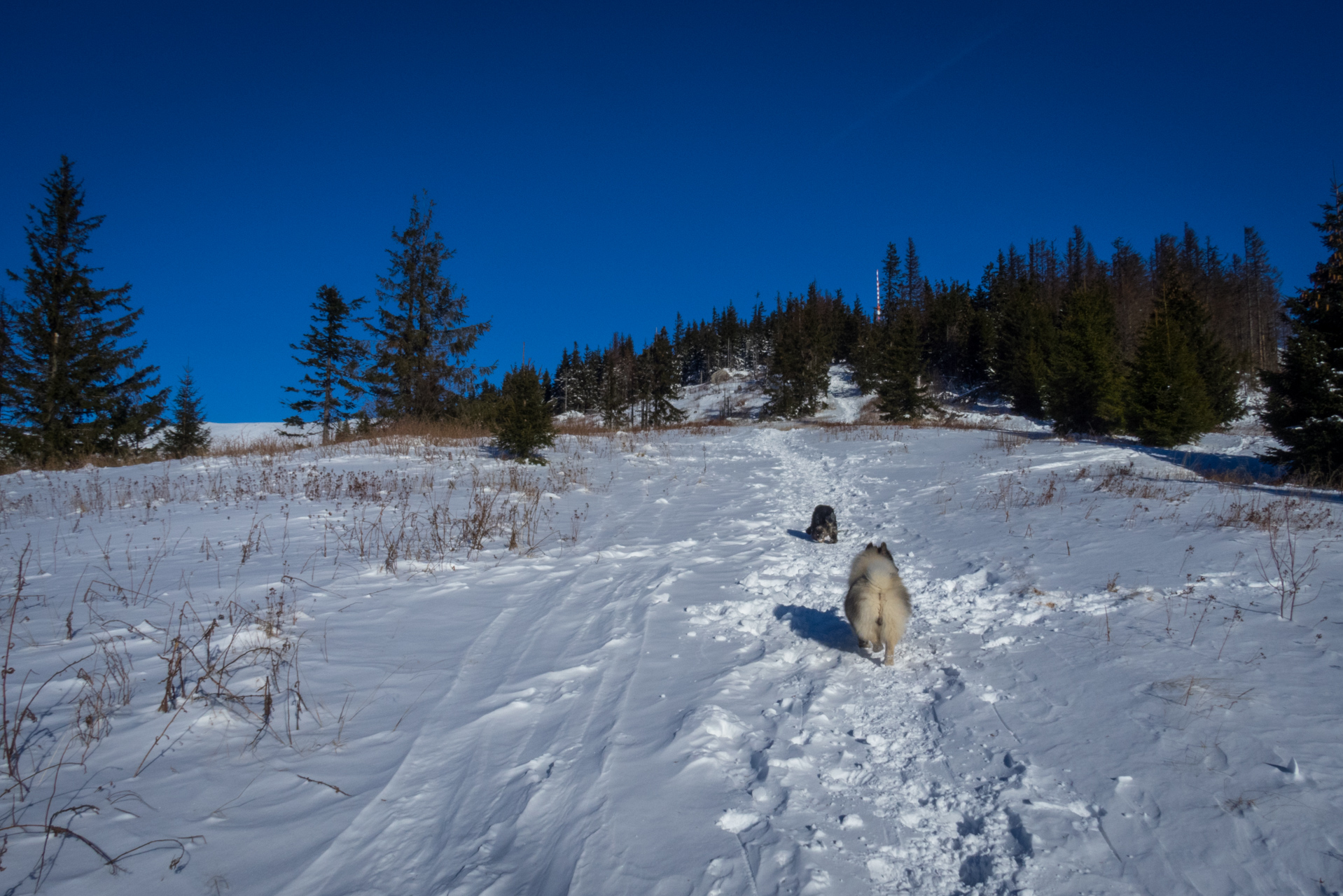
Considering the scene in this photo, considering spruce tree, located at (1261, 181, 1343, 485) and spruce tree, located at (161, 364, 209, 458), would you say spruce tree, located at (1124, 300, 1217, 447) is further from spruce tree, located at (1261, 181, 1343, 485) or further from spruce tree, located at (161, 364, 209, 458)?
spruce tree, located at (161, 364, 209, 458)

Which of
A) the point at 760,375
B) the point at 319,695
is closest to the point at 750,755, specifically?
the point at 319,695

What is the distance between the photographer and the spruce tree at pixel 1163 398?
21141 mm

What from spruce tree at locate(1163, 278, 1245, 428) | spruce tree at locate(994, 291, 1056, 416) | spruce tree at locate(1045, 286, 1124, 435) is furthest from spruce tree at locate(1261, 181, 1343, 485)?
spruce tree at locate(994, 291, 1056, 416)

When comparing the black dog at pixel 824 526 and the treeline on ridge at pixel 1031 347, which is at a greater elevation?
the treeline on ridge at pixel 1031 347

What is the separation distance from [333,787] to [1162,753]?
15.1ft

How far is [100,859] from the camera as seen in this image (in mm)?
2270

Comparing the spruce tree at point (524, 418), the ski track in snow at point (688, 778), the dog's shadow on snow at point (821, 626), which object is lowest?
the ski track in snow at point (688, 778)

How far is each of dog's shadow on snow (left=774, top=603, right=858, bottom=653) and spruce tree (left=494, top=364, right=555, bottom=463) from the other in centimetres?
1159

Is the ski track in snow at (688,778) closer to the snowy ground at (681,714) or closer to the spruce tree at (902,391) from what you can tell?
the snowy ground at (681,714)

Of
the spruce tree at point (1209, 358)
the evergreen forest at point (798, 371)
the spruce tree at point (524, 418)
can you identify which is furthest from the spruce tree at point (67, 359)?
the spruce tree at point (1209, 358)

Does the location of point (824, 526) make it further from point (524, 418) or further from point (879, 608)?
point (524, 418)

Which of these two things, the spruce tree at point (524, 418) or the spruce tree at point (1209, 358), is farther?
the spruce tree at point (1209, 358)

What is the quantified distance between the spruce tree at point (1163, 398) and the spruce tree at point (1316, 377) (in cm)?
687

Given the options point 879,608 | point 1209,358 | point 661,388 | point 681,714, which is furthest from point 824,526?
point 661,388
